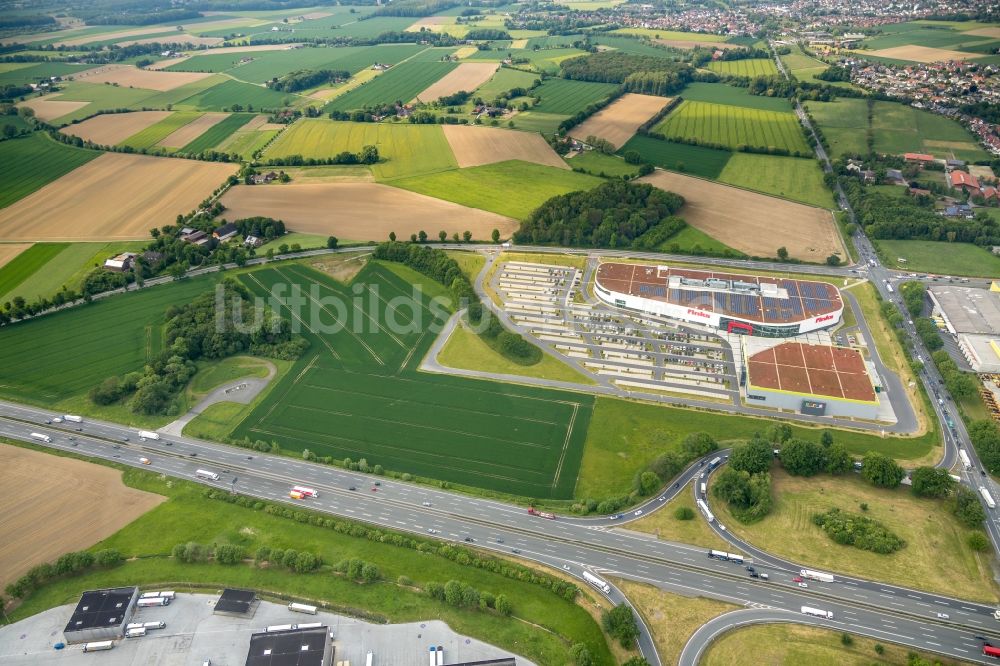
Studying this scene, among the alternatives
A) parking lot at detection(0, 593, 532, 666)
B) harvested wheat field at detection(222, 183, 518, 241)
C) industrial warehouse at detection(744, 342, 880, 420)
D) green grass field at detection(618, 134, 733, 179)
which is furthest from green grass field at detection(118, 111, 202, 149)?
industrial warehouse at detection(744, 342, 880, 420)

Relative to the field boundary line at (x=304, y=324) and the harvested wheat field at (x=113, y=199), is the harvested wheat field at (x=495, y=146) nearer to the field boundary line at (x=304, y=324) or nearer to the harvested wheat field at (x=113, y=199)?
the harvested wheat field at (x=113, y=199)

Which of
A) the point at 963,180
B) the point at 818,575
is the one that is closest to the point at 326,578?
the point at 818,575

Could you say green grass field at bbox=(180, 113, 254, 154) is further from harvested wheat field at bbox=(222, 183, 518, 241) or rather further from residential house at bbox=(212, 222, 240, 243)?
residential house at bbox=(212, 222, 240, 243)

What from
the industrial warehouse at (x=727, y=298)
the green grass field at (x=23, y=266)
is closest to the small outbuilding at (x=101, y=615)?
the green grass field at (x=23, y=266)

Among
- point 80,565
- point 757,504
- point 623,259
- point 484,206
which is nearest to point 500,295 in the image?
point 623,259

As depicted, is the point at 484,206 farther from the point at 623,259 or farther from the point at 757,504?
the point at 757,504

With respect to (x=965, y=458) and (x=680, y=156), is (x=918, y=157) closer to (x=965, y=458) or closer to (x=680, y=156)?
(x=680, y=156)

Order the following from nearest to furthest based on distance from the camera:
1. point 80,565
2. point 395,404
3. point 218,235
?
point 80,565, point 395,404, point 218,235
